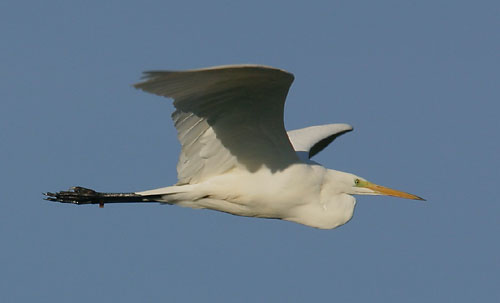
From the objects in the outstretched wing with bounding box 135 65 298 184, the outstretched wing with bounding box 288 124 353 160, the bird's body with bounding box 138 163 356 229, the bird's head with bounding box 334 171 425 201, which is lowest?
the bird's body with bounding box 138 163 356 229

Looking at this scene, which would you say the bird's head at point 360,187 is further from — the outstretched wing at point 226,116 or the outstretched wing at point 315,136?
the outstretched wing at point 315,136

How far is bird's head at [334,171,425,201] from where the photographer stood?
9.91 metres

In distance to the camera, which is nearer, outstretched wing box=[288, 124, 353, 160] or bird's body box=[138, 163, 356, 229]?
bird's body box=[138, 163, 356, 229]

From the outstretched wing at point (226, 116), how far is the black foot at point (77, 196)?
143cm

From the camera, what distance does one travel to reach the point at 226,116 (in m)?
8.80

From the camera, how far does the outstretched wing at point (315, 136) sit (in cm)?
1150

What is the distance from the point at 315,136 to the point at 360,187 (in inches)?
77.6

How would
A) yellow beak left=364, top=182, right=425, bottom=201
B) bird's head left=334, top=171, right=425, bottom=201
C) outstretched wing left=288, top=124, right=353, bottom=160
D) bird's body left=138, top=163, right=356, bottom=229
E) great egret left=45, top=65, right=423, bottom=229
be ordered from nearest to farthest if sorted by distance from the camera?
1. great egret left=45, top=65, right=423, bottom=229
2. bird's body left=138, top=163, right=356, bottom=229
3. bird's head left=334, top=171, right=425, bottom=201
4. yellow beak left=364, top=182, right=425, bottom=201
5. outstretched wing left=288, top=124, right=353, bottom=160

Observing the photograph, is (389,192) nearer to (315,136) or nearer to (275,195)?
(275,195)

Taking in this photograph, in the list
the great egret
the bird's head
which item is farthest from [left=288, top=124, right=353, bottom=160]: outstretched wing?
the great egret

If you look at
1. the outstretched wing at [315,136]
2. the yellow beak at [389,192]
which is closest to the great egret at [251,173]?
the yellow beak at [389,192]

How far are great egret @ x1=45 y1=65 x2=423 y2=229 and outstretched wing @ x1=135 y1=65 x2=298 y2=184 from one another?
1cm

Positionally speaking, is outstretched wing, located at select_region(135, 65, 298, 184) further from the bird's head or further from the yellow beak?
the yellow beak

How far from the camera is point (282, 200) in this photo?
954 cm
